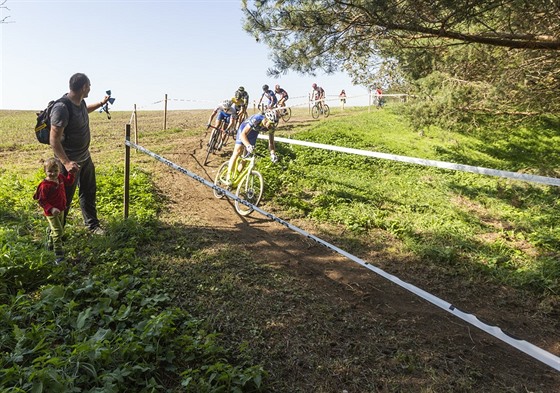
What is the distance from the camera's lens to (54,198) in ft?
16.5

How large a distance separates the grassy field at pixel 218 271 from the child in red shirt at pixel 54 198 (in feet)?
0.80

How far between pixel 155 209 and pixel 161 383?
4.93 m

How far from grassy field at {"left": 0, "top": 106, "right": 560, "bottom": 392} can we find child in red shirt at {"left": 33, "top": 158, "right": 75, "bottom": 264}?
0.80ft

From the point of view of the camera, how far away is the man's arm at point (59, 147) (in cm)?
519

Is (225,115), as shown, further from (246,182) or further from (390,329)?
(390,329)

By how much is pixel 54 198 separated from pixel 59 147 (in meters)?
0.73

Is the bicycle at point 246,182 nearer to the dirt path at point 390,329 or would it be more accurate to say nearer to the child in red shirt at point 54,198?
the dirt path at point 390,329

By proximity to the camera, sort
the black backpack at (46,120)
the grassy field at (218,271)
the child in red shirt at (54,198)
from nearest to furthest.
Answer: the grassy field at (218,271) → the child in red shirt at (54,198) → the black backpack at (46,120)

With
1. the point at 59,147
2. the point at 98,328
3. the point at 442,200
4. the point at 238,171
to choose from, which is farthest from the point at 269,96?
the point at 98,328

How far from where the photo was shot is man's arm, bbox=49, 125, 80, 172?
5.19m

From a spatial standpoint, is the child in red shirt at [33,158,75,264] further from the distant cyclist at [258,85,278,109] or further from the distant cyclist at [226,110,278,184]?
the distant cyclist at [258,85,278,109]

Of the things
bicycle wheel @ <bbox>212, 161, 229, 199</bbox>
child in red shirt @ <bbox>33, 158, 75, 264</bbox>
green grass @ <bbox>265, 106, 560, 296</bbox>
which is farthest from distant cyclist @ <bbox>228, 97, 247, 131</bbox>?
child in red shirt @ <bbox>33, 158, 75, 264</bbox>

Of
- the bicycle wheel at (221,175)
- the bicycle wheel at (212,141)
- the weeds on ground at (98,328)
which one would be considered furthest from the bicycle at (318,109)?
the weeds on ground at (98,328)

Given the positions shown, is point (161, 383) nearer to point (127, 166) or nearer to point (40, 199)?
point (40, 199)
